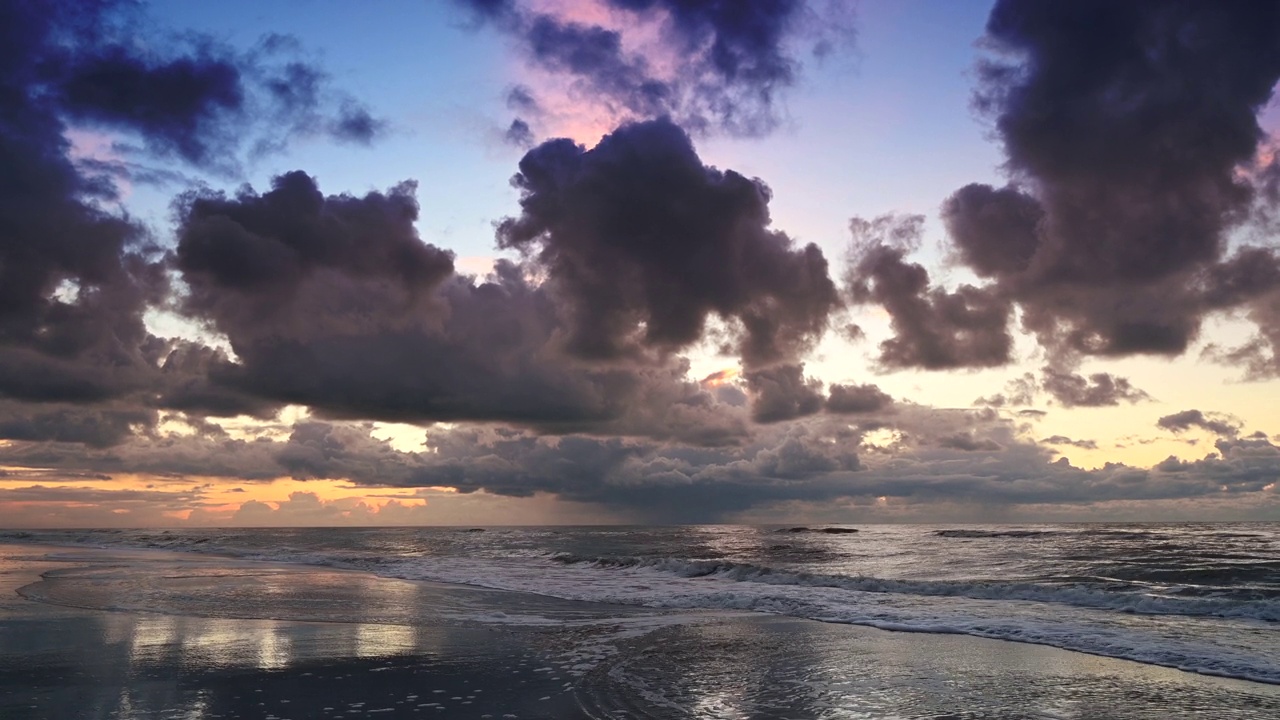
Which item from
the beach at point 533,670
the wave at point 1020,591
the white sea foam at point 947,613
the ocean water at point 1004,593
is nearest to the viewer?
the beach at point 533,670

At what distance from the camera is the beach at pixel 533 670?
10.7m

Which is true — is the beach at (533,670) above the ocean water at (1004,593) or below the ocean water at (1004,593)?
above

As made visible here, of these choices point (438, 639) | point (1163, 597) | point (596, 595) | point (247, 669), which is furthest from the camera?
point (596, 595)

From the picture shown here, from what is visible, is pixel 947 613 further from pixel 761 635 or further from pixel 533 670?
pixel 533 670

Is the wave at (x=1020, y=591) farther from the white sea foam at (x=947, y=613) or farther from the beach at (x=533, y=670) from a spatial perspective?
the beach at (x=533, y=670)

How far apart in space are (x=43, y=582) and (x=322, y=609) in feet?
51.6

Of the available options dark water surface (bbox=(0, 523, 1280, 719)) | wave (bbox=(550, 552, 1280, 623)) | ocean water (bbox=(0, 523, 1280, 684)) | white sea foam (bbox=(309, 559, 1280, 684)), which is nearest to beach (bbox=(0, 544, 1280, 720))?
dark water surface (bbox=(0, 523, 1280, 719))

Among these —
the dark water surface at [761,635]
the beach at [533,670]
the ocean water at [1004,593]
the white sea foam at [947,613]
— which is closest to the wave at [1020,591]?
the ocean water at [1004,593]

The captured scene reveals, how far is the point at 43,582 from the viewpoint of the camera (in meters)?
29.4

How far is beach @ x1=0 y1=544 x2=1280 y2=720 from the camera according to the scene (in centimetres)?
1066

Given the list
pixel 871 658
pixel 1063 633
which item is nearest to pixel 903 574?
pixel 1063 633

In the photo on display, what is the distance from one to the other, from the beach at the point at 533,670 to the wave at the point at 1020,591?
1059 cm

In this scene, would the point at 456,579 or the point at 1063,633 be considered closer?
the point at 1063,633

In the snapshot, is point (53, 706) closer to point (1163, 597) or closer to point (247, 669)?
point (247, 669)
